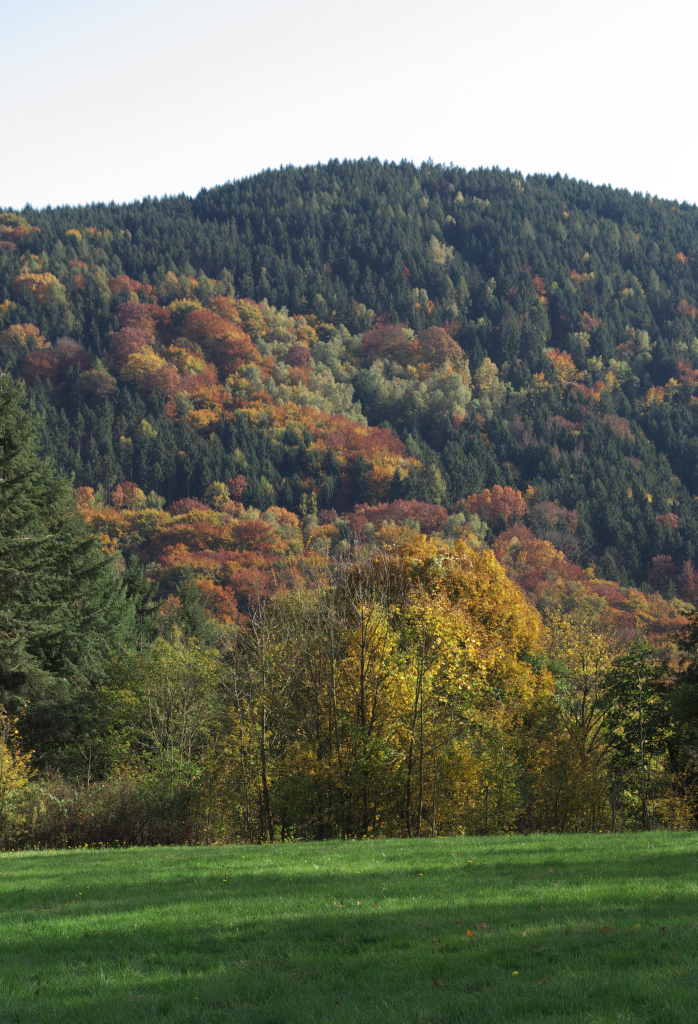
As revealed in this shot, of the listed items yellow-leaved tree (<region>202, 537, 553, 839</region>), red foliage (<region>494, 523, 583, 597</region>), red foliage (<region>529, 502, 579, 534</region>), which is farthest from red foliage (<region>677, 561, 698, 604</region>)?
yellow-leaved tree (<region>202, 537, 553, 839</region>)

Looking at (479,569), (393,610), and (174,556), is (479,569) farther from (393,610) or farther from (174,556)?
(174,556)

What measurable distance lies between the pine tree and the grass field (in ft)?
68.1

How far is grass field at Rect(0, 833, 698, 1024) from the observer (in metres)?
6.41

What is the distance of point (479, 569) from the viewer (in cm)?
3712

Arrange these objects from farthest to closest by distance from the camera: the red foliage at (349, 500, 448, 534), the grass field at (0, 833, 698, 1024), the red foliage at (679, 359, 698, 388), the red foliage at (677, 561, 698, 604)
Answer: the red foliage at (679, 359, 698, 388)
the red foliage at (349, 500, 448, 534)
the red foliage at (677, 561, 698, 604)
the grass field at (0, 833, 698, 1024)

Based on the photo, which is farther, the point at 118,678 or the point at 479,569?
the point at 118,678

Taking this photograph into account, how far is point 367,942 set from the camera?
816 cm

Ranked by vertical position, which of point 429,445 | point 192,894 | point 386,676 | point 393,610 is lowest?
point 192,894

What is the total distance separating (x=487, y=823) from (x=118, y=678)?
21.7 m

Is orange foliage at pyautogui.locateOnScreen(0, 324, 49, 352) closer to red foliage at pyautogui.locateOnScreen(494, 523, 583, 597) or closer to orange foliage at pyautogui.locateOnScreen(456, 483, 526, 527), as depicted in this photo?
orange foliage at pyautogui.locateOnScreen(456, 483, 526, 527)

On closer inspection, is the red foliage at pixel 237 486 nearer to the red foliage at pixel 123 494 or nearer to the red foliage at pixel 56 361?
the red foliage at pixel 123 494

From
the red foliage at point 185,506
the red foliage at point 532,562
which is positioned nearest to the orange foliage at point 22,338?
the red foliage at point 185,506

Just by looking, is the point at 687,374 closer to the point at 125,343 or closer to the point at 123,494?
the point at 125,343

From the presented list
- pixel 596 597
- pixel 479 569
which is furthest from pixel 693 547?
pixel 479 569
